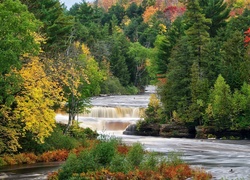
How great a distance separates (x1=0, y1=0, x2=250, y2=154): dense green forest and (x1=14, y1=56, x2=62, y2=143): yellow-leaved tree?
0.06m

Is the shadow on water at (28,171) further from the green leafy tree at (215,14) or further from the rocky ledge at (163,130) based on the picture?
the green leafy tree at (215,14)

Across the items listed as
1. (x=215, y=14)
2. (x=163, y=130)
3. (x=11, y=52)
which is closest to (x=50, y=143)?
(x=11, y=52)

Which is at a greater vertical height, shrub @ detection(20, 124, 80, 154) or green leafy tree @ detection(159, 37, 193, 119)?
green leafy tree @ detection(159, 37, 193, 119)

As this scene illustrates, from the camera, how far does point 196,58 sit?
179 feet

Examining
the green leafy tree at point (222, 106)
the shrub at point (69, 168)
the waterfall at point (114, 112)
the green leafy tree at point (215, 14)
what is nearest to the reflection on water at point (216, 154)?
the green leafy tree at point (222, 106)

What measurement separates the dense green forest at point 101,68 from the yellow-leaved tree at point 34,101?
0.19 feet

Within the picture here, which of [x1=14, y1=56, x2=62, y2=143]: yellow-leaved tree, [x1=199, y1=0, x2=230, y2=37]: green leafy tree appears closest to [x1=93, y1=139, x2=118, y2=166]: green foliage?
[x1=14, y1=56, x2=62, y2=143]: yellow-leaved tree

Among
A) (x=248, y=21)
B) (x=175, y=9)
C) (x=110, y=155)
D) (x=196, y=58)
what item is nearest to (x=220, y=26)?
(x=248, y=21)

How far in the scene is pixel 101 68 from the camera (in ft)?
319

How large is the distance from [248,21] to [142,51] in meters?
48.9

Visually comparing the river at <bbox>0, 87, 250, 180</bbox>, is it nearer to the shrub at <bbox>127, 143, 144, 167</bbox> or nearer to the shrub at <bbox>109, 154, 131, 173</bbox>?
the shrub at <bbox>127, 143, 144, 167</bbox>

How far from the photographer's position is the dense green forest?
2809cm

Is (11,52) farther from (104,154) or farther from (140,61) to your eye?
(140,61)

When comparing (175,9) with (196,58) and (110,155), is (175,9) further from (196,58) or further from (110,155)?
(110,155)
